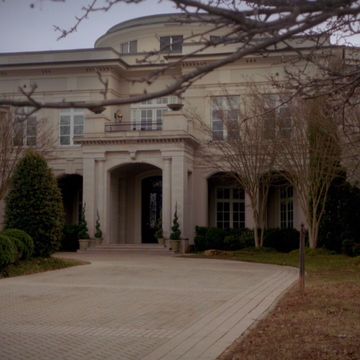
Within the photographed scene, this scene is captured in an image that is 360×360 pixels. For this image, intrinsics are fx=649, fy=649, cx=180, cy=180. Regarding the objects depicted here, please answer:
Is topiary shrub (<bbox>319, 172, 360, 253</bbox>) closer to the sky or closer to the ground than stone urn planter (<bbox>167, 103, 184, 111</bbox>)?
closer to the ground

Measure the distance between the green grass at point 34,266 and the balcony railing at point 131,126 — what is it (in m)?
11.6

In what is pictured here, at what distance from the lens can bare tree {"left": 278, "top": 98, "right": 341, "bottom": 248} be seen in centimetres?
2623

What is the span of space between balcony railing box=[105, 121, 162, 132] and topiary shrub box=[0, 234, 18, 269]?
14.8m

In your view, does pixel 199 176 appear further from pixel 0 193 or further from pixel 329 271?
pixel 329 271

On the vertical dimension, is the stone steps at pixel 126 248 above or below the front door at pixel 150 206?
below

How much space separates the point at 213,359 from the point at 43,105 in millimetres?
4014

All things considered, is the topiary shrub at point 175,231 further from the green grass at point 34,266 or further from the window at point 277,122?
the green grass at point 34,266

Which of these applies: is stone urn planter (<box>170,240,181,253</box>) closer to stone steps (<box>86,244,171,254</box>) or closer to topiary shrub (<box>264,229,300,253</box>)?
stone steps (<box>86,244,171,254</box>)

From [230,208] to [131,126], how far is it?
6.89 metres

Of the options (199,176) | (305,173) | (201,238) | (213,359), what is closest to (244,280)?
(213,359)

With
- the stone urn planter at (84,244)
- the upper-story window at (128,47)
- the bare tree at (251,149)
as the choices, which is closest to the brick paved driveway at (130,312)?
the bare tree at (251,149)

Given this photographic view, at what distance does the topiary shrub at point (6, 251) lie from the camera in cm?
1719

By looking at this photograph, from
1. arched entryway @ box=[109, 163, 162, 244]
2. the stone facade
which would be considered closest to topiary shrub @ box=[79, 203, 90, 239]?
the stone facade

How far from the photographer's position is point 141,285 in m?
15.2
